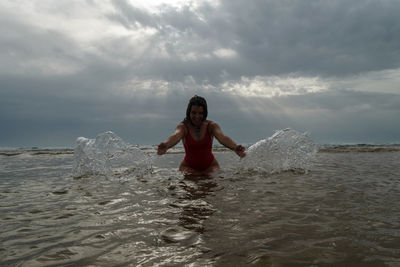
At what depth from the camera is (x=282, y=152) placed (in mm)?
6531

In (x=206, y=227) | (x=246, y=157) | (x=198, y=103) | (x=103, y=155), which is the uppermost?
(x=198, y=103)

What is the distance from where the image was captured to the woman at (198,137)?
566cm

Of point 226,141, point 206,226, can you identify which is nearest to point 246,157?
point 226,141

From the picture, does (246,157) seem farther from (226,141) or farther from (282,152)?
(282,152)

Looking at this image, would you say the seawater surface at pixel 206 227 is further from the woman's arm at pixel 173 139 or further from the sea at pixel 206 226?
the woman's arm at pixel 173 139

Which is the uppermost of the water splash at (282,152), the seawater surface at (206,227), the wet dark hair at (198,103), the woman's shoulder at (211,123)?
the wet dark hair at (198,103)

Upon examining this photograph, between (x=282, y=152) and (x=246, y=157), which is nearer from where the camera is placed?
(x=246, y=157)

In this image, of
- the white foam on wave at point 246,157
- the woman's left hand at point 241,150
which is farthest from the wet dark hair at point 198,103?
the white foam on wave at point 246,157

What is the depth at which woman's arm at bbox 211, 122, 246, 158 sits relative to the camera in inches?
213

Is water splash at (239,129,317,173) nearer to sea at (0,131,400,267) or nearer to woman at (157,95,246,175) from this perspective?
woman at (157,95,246,175)

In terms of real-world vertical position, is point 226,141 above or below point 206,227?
above

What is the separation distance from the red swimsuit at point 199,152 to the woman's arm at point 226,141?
0.62 ft

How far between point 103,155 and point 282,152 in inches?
181

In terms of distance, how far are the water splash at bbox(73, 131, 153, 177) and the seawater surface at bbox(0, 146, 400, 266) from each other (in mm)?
2325
